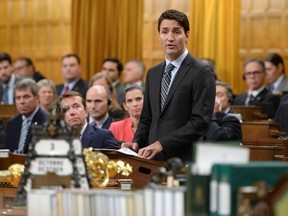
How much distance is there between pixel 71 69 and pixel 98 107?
3.22 m

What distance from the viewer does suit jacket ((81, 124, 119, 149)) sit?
6428 mm

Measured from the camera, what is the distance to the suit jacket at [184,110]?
5496 mm

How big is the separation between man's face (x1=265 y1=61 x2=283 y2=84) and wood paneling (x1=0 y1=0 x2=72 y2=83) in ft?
15.6

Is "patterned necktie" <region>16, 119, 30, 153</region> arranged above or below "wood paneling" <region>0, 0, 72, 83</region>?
below

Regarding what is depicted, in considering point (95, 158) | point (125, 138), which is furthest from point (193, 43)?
point (95, 158)

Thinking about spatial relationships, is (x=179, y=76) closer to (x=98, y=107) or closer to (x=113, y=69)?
(x=98, y=107)

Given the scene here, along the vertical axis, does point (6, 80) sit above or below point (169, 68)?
below

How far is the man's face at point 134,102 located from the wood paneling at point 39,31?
757 centimetres

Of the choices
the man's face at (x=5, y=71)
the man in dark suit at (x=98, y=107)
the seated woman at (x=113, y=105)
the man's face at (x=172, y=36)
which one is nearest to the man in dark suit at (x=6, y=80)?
the man's face at (x=5, y=71)

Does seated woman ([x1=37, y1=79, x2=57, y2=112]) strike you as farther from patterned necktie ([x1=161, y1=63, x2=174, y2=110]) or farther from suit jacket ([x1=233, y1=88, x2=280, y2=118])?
patterned necktie ([x1=161, y1=63, x2=174, y2=110])

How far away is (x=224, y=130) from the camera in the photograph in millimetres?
7391

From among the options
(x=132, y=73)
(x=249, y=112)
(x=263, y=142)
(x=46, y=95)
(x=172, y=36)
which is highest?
(x=172, y=36)

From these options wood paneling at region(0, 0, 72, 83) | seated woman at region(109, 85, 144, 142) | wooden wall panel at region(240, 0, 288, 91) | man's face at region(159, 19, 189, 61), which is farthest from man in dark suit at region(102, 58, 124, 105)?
man's face at region(159, 19, 189, 61)

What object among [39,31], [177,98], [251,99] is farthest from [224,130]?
[39,31]
